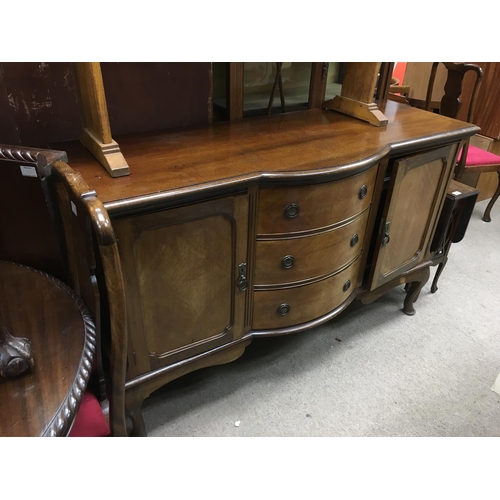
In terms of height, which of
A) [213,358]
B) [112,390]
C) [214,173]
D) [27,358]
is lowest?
[213,358]

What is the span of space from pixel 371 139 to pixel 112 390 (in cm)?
106

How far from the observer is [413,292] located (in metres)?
1.88

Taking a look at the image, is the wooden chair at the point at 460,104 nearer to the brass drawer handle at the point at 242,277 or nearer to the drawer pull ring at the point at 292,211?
→ the drawer pull ring at the point at 292,211

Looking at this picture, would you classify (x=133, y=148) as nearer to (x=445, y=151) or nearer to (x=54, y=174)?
(x=54, y=174)

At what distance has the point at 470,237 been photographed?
258 centimetres

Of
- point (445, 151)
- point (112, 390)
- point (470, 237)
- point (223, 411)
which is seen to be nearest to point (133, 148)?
point (112, 390)

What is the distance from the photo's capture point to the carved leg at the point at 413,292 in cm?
185

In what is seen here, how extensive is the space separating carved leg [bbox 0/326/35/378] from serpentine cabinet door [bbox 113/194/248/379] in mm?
328

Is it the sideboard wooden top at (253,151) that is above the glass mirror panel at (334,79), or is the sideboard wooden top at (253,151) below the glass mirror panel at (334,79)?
below

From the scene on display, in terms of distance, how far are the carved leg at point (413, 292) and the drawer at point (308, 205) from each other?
2.57ft

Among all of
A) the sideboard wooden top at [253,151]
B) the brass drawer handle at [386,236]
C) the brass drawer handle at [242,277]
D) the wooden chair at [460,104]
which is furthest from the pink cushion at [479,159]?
the brass drawer handle at [242,277]

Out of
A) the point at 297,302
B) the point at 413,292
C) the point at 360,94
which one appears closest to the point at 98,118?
the point at 297,302

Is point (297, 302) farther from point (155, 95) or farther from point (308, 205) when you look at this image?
point (155, 95)

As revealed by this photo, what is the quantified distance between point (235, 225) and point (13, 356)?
0.61 meters
